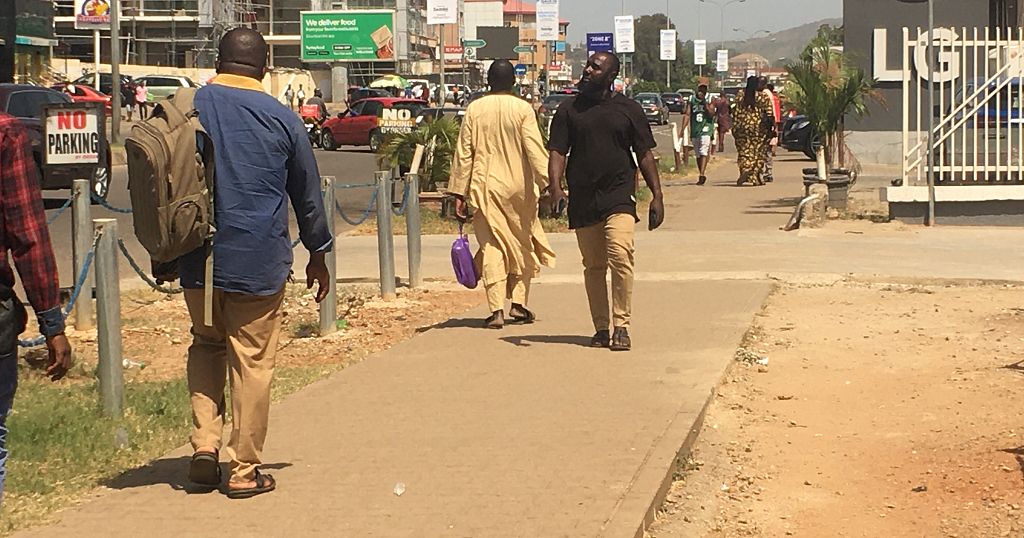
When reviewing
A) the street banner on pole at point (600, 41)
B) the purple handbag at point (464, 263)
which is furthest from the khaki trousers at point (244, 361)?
the street banner on pole at point (600, 41)

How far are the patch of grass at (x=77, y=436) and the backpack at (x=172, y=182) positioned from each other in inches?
43.1

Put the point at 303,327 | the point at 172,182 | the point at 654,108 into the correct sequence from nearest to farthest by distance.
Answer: the point at 172,182, the point at 303,327, the point at 654,108

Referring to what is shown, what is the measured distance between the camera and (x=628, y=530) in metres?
5.56

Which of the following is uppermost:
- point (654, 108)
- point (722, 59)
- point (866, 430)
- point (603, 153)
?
point (722, 59)

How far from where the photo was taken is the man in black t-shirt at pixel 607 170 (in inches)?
372

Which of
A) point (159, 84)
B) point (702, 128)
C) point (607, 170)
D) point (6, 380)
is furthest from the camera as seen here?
point (159, 84)

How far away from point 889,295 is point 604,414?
5682 mm

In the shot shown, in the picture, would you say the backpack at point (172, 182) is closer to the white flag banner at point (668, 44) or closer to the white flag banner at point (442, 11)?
the white flag banner at point (442, 11)

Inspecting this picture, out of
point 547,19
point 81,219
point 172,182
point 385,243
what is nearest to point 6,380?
point 172,182

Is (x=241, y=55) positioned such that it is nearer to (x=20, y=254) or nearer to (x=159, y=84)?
(x=20, y=254)

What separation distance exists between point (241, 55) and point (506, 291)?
16.6 ft

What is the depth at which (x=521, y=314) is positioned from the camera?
10953 mm

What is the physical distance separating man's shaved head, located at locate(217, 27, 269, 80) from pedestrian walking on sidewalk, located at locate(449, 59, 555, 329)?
428 cm

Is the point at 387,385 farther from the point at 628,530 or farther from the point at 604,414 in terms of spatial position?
the point at 628,530
